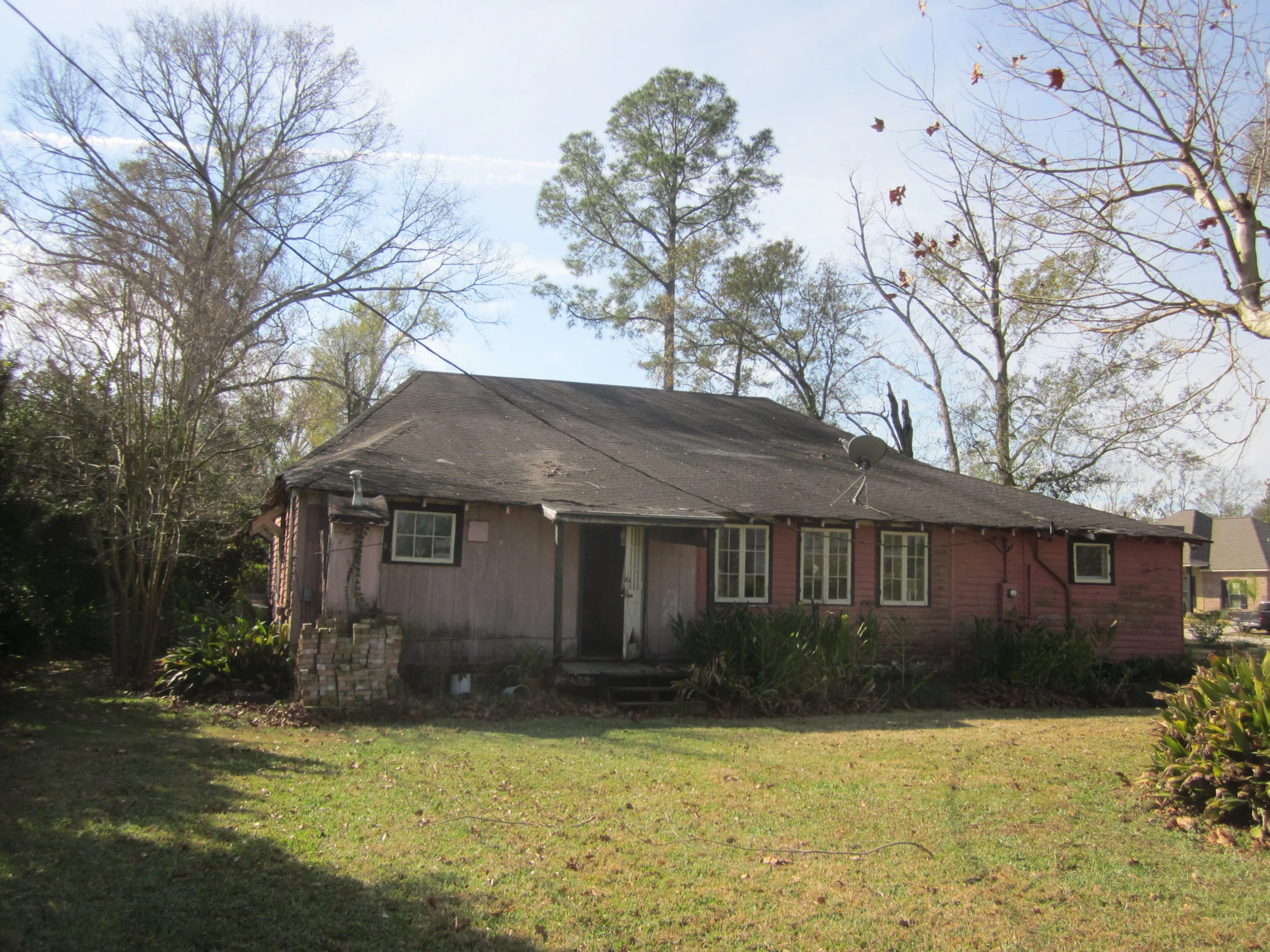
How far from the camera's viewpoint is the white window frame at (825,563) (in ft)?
49.7

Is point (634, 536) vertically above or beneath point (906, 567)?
above

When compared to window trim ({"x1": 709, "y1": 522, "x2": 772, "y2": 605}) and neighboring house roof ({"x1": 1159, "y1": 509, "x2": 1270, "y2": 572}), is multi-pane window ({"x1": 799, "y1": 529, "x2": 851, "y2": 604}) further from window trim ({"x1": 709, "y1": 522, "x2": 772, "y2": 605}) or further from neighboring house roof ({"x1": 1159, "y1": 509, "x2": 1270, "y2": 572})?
neighboring house roof ({"x1": 1159, "y1": 509, "x2": 1270, "y2": 572})

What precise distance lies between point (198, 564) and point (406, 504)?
782 cm

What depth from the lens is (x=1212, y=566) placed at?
4278 centimetres

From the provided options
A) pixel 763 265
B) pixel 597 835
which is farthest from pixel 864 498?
pixel 763 265

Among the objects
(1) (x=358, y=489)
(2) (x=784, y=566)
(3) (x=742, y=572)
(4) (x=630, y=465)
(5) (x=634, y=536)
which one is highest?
(4) (x=630, y=465)

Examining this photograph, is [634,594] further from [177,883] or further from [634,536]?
[177,883]

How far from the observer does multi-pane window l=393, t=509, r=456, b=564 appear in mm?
12969

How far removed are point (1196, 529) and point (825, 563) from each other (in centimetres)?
3657

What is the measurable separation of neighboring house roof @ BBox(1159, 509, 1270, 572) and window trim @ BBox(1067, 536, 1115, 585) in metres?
27.6

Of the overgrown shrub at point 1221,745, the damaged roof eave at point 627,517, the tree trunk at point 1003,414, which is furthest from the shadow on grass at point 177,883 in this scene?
the tree trunk at point 1003,414

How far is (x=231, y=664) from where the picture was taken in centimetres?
1184

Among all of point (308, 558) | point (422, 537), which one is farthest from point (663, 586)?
point (308, 558)

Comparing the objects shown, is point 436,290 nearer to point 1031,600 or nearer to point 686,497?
point 686,497
